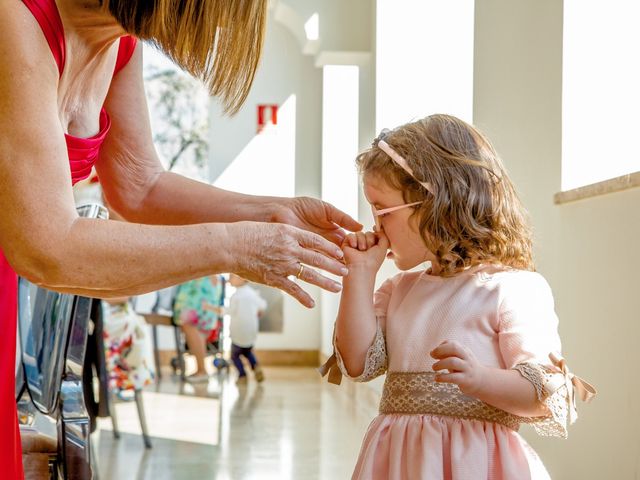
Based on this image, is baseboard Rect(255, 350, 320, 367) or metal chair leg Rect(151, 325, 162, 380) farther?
baseboard Rect(255, 350, 320, 367)

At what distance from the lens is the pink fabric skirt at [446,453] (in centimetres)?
173

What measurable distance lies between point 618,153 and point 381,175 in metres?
1.40

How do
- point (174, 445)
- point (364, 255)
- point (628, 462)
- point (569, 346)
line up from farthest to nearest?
point (174, 445) < point (569, 346) < point (628, 462) < point (364, 255)

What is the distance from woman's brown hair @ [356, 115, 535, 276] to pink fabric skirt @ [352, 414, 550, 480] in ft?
1.03

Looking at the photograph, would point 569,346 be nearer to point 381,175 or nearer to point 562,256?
point 562,256

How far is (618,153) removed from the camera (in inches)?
120

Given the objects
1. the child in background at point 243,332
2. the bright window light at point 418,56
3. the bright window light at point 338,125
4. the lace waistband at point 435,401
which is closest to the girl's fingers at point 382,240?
the lace waistband at point 435,401

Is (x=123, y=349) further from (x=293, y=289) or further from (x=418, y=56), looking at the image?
(x=293, y=289)

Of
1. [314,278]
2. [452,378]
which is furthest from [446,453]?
[314,278]

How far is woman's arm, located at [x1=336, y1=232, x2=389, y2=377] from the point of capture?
188 centimetres

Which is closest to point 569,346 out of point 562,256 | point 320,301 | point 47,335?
point 562,256

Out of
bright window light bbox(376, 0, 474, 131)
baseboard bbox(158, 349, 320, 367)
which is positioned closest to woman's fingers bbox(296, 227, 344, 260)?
bright window light bbox(376, 0, 474, 131)

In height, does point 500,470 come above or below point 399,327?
below

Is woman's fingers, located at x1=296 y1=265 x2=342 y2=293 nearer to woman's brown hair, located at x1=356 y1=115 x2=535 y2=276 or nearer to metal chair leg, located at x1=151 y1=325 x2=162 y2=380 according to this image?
woman's brown hair, located at x1=356 y1=115 x2=535 y2=276
